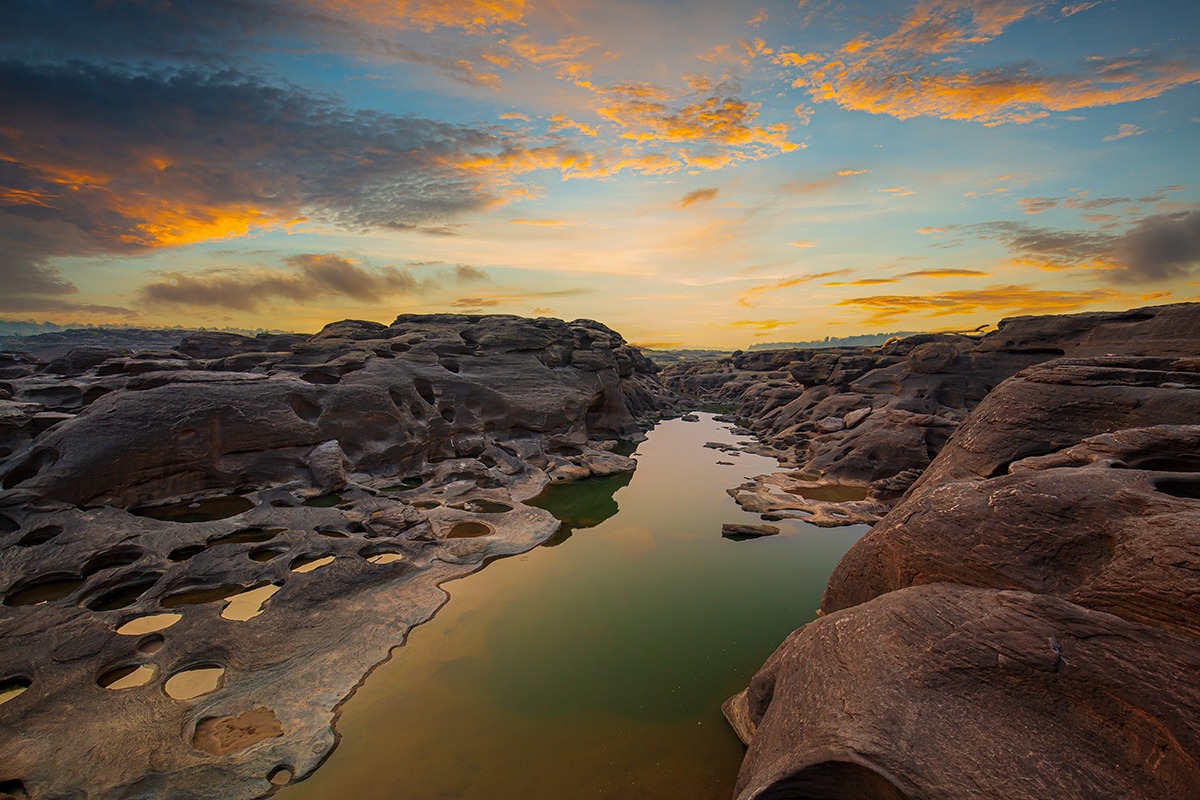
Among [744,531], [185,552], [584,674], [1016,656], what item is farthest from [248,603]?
[744,531]

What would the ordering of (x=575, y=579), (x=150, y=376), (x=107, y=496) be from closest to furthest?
(x=575, y=579)
(x=107, y=496)
(x=150, y=376)

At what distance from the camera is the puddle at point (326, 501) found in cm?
1742

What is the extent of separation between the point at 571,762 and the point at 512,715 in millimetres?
1383

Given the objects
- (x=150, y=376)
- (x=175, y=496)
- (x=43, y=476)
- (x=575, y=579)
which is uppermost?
(x=150, y=376)

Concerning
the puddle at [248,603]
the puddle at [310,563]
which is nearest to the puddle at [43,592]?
the puddle at [248,603]

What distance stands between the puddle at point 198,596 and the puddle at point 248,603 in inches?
12.0

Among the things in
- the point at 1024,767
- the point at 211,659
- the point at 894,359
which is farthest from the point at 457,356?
the point at 894,359

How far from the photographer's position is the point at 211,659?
335 inches

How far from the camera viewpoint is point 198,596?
10.6m

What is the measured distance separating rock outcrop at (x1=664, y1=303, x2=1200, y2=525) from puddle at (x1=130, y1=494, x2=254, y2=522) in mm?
18613

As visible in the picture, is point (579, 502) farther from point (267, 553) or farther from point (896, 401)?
point (896, 401)

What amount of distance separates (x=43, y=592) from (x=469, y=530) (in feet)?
Answer: 31.1

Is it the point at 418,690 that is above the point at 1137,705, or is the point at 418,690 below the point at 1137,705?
below

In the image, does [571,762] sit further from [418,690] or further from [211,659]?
[211,659]
